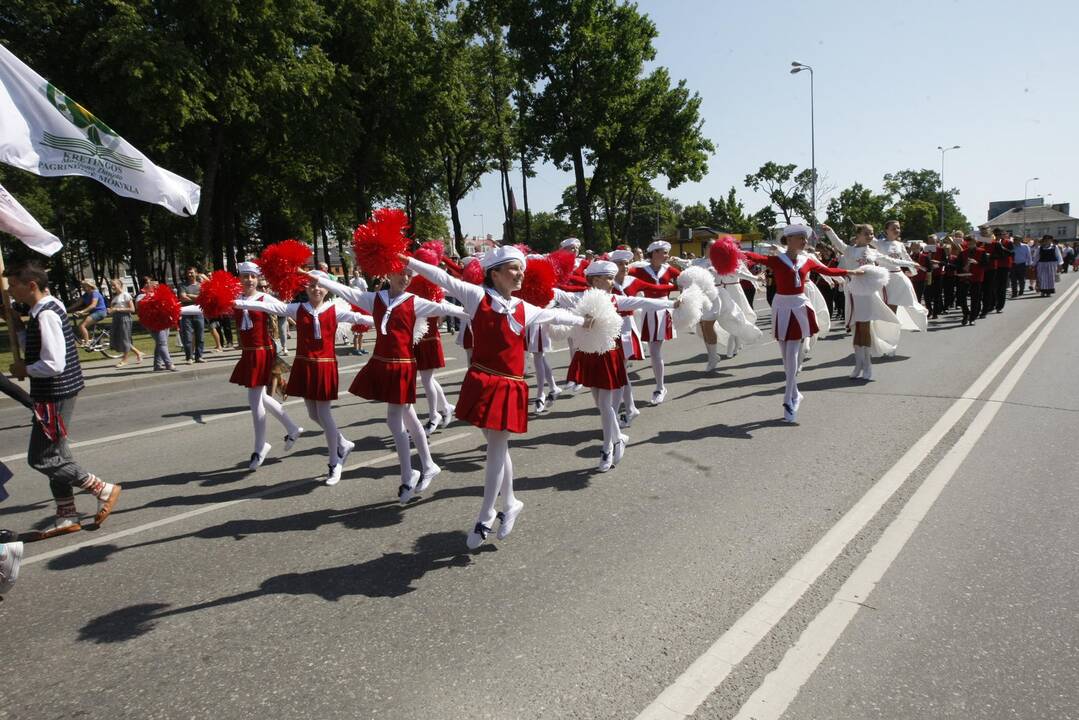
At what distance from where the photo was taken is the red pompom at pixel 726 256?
7.90 metres

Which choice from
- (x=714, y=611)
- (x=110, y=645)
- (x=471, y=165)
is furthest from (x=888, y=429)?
(x=471, y=165)

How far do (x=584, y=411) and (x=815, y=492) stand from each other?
3701mm

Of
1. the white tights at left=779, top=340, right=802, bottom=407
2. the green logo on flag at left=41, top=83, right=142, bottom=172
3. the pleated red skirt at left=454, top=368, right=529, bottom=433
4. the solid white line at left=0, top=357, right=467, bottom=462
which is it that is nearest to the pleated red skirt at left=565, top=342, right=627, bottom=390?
the pleated red skirt at left=454, top=368, right=529, bottom=433

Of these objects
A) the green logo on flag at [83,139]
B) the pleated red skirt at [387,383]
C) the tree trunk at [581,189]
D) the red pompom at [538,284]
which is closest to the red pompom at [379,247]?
the red pompom at [538,284]

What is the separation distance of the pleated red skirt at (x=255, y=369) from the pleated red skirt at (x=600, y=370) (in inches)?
114

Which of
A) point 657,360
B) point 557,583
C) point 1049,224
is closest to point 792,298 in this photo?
point 657,360

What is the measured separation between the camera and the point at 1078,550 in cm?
414

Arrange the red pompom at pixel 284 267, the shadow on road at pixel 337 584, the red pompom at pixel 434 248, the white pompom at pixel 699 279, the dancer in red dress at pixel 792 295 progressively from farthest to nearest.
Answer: the dancer in red dress at pixel 792 295
the white pompom at pixel 699 279
the red pompom at pixel 434 248
the red pompom at pixel 284 267
the shadow on road at pixel 337 584

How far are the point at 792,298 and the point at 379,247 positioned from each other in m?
5.38

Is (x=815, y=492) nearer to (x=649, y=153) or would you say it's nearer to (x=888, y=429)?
(x=888, y=429)

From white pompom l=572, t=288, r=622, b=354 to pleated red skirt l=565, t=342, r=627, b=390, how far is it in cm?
104

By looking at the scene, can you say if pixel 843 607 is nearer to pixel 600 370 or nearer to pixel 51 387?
pixel 600 370

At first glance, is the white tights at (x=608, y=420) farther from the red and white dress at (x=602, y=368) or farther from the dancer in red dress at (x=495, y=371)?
the dancer in red dress at (x=495, y=371)

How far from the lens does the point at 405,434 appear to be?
5453 mm
